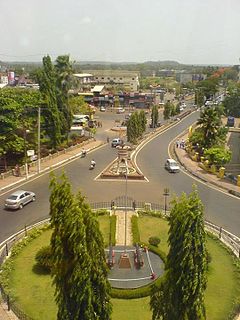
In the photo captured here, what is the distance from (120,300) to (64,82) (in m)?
32.0

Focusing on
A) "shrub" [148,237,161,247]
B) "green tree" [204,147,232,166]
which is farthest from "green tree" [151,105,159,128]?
"shrub" [148,237,161,247]

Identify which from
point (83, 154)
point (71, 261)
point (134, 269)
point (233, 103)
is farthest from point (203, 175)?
point (233, 103)

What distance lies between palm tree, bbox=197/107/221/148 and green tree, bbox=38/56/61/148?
15018mm

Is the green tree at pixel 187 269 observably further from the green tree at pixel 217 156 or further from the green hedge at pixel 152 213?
the green tree at pixel 217 156

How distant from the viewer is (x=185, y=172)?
3544 cm

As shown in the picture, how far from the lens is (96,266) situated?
1099 cm

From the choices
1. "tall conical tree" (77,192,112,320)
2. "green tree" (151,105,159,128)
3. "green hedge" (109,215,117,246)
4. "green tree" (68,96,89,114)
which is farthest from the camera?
"green tree" (151,105,159,128)

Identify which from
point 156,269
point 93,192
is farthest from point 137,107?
point 156,269

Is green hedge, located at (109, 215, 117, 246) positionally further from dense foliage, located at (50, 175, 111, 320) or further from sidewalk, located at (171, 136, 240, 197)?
sidewalk, located at (171, 136, 240, 197)

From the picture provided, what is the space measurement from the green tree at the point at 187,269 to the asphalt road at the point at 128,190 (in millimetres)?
11837

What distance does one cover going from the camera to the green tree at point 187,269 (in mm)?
10797

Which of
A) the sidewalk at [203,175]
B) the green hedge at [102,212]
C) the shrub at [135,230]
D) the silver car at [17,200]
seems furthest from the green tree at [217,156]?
the silver car at [17,200]

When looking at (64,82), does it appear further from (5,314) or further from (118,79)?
(118,79)

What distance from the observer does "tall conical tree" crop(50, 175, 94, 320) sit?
10648mm
